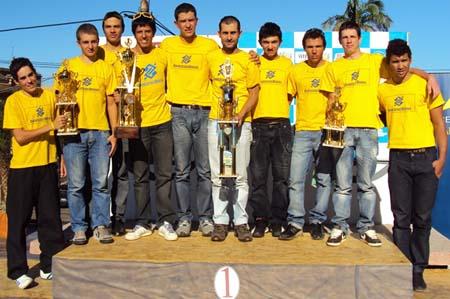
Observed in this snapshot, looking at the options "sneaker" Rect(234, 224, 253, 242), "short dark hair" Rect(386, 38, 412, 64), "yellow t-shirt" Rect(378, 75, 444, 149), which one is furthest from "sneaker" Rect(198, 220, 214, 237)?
"short dark hair" Rect(386, 38, 412, 64)

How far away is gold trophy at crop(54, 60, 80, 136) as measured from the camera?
13.4 ft

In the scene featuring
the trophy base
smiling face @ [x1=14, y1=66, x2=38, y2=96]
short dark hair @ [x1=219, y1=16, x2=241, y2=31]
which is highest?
short dark hair @ [x1=219, y1=16, x2=241, y2=31]

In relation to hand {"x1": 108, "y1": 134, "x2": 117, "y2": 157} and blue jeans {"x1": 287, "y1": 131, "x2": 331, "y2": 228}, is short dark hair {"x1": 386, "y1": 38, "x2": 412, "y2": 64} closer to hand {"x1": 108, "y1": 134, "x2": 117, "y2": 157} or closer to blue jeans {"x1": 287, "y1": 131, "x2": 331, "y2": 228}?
blue jeans {"x1": 287, "y1": 131, "x2": 331, "y2": 228}

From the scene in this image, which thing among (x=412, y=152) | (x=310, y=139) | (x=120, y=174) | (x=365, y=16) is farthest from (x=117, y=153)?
(x=365, y=16)

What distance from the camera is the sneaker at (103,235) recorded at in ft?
14.0

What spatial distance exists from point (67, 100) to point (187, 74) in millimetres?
1065

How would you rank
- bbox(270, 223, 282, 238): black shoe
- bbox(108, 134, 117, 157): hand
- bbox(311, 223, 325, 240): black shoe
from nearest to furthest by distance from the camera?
bbox(108, 134, 117, 157): hand, bbox(311, 223, 325, 240): black shoe, bbox(270, 223, 282, 238): black shoe

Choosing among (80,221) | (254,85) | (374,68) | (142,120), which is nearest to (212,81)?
(254,85)

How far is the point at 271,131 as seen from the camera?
177 inches

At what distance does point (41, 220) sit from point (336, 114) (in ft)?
8.90

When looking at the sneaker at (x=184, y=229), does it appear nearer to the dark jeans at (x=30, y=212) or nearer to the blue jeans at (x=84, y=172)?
the blue jeans at (x=84, y=172)

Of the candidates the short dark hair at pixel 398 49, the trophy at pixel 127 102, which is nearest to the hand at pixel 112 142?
the trophy at pixel 127 102

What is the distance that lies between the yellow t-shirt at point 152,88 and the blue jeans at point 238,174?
1.60 ft

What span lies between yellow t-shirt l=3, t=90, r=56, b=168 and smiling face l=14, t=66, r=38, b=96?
0.22ft
